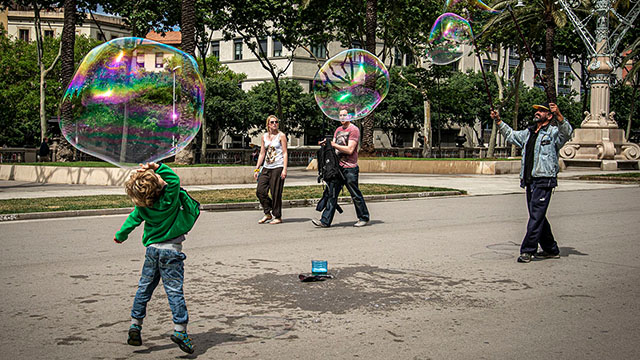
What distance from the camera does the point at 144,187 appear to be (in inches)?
188

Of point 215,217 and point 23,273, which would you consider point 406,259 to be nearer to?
point 23,273

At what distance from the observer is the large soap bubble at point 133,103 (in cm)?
563

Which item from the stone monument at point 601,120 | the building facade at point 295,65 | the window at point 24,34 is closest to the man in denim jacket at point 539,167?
the stone monument at point 601,120

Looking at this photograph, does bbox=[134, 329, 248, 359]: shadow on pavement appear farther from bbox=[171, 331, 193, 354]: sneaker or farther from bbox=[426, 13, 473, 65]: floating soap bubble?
bbox=[426, 13, 473, 65]: floating soap bubble

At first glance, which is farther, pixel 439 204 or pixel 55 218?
pixel 439 204

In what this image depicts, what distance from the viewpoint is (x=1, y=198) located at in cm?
1644

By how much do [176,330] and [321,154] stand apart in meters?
7.21

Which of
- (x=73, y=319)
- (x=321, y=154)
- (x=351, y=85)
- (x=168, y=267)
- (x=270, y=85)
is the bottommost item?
(x=73, y=319)

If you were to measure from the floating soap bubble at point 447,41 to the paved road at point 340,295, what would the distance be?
4.54m

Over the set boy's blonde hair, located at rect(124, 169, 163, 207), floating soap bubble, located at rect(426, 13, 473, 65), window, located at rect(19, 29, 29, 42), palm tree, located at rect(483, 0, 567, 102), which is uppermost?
window, located at rect(19, 29, 29, 42)

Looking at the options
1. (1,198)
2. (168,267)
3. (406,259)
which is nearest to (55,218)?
(1,198)

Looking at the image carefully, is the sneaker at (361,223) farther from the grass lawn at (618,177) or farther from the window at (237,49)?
the window at (237,49)

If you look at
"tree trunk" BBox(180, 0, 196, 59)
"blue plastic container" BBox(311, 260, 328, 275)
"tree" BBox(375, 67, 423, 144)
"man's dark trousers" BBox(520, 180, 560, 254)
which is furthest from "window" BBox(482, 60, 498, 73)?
"blue plastic container" BBox(311, 260, 328, 275)

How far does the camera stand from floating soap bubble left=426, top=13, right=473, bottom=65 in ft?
46.3
